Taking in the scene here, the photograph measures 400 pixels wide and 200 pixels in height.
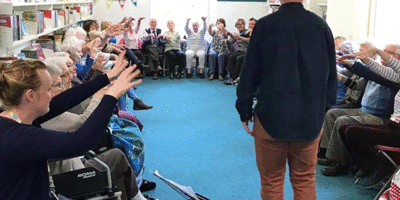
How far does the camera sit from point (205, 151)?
5047 millimetres

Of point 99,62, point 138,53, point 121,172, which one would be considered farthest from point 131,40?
point 121,172

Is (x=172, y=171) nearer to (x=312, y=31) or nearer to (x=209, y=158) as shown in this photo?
(x=209, y=158)

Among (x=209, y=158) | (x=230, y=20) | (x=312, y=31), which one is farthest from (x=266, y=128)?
(x=230, y=20)

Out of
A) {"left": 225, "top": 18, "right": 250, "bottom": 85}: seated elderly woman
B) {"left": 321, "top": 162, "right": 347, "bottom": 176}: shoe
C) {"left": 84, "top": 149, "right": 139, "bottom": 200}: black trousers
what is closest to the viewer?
{"left": 84, "top": 149, "right": 139, "bottom": 200}: black trousers

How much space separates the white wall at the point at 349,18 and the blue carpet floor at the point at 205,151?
1.99 metres

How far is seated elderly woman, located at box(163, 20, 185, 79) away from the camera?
991 centimetres

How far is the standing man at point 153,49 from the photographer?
9.88 m

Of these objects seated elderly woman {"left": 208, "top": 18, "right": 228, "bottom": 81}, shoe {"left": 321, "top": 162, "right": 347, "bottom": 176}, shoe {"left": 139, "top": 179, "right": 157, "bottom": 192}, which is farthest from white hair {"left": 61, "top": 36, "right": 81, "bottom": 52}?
seated elderly woman {"left": 208, "top": 18, "right": 228, "bottom": 81}

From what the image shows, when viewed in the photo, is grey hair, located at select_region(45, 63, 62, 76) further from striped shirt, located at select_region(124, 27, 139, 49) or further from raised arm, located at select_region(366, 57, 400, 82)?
striped shirt, located at select_region(124, 27, 139, 49)

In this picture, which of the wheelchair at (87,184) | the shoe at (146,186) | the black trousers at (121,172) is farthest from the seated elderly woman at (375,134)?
the wheelchair at (87,184)

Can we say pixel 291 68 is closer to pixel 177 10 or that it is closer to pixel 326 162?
pixel 326 162

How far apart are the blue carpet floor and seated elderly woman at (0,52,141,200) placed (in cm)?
203

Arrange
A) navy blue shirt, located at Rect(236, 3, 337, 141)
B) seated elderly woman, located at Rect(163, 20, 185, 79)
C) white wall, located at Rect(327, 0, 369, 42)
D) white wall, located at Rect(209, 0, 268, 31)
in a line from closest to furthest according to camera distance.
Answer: navy blue shirt, located at Rect(236, 3, 337, 141) < white wall, located at Rect(327, 0, 369, 42) < seated elderly woman, located at Rect(163, 20, 185, 79) < white wall, located at Rect(209, 0, 268, 31)

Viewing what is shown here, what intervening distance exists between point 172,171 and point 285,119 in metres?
2.02
